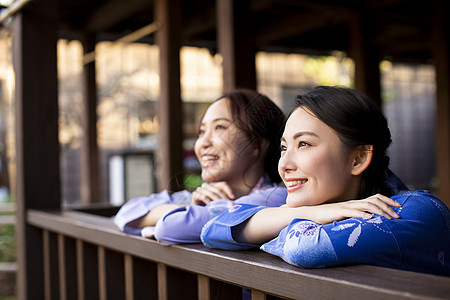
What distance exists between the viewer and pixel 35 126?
2461mm

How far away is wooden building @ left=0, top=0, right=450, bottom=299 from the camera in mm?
971

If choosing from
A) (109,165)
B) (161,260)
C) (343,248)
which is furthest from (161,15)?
(343,248)

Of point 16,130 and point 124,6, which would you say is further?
point 124,6

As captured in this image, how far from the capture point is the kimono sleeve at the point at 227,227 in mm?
1066

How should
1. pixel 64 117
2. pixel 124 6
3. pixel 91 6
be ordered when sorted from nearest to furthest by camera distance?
pixel 124 6 → pixel 91 6 → pixel 64 117

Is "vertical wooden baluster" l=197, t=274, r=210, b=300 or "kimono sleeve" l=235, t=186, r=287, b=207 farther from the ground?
"kimono sleeve" l=235, t=186, r=287, b=207

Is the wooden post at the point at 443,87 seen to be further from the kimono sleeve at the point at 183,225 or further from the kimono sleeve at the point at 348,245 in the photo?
the kimono sleeve at the point at 348,245

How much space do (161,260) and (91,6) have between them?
4312mm

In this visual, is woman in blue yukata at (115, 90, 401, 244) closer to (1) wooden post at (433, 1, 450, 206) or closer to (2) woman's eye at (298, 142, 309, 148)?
(2) woman's eye at (298, 142, 309, 148)

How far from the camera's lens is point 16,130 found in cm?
251

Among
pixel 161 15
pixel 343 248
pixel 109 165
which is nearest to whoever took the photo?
pixel 343 248

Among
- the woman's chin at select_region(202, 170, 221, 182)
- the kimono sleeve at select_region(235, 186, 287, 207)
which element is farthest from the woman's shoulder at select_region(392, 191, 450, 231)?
the woman's chin at select_region(202, 170, 221, 182)

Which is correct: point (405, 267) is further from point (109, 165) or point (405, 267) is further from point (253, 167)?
point (109, 165)

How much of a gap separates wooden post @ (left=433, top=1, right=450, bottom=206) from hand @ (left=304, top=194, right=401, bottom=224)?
140 inches
